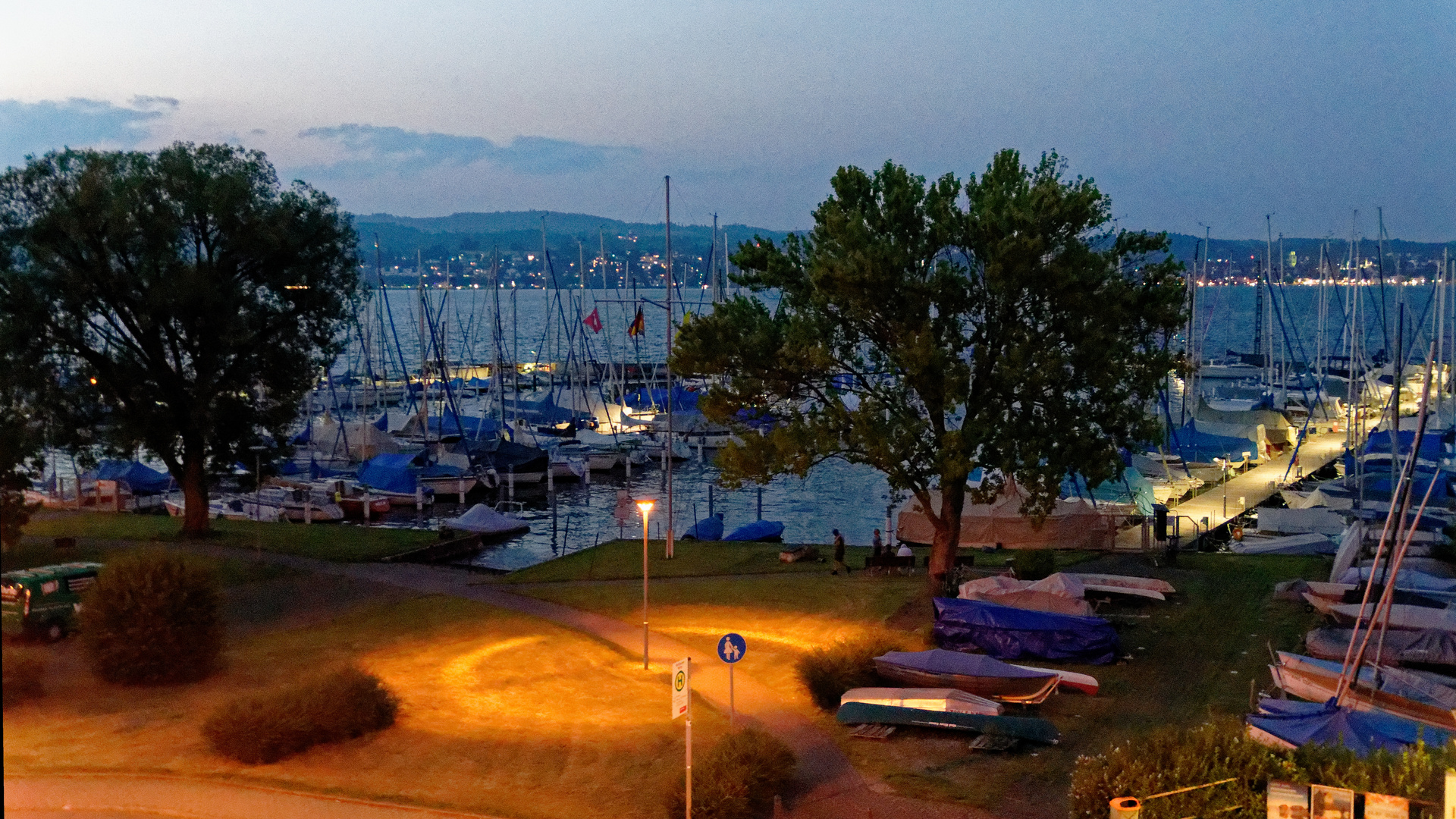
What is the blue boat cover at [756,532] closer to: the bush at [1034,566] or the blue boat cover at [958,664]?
the bush at [1034,566]

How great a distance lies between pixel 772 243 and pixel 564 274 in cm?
14857

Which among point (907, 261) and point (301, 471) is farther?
point (301, 471)

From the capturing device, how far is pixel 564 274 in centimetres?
17312

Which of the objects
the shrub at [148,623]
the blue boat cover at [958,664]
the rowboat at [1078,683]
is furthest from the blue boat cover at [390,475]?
the rowboat at [1078,683]

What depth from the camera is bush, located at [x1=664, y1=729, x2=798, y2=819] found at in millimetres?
15508

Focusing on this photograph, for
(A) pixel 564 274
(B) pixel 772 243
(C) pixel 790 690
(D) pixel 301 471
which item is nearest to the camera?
(C) pixel 790 690

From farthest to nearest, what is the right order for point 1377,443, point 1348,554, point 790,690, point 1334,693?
point 1377,443, point 1348,554, point 790,690, point 1334,693

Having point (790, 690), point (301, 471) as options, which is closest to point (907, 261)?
point (790, 690)

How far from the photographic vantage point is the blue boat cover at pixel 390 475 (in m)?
59.2

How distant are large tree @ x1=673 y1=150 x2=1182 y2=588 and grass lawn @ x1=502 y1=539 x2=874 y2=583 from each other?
8171 mm

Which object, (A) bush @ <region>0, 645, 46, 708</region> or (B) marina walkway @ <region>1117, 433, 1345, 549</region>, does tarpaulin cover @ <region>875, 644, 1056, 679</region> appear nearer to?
(A) bush @ <region>0, 645, 46, 708</region>

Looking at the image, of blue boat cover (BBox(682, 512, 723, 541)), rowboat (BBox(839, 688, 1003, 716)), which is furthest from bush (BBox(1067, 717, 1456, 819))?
blue boat cover (BBox(682, 512, 723, 541))

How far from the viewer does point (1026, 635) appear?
76.6 feet

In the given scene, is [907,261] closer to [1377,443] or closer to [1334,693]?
Answer: [1334,693]
